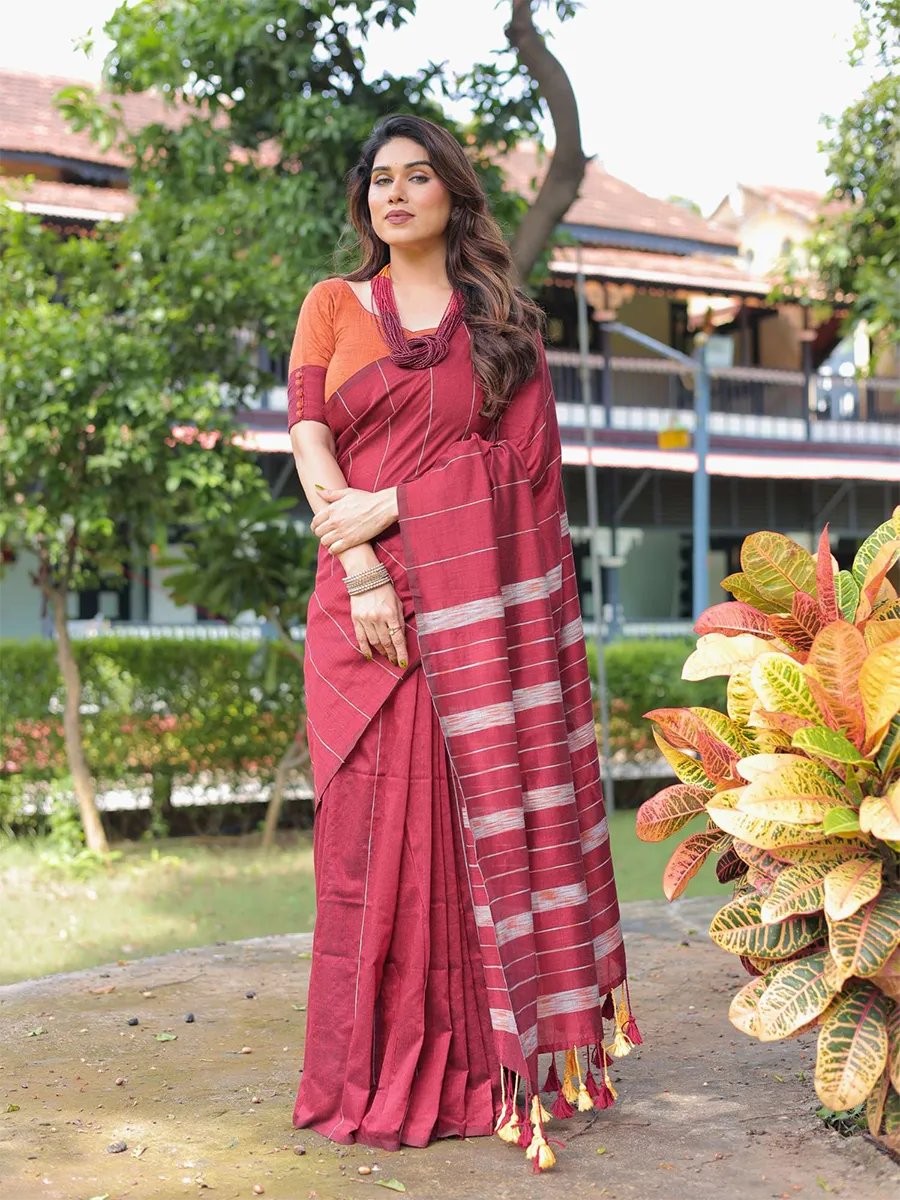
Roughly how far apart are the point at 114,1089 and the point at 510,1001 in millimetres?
1023

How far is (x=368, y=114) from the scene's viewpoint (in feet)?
20.3

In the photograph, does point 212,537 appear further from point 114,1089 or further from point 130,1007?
point 114,1089

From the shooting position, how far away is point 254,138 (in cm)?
686

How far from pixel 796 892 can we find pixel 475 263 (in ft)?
4.65

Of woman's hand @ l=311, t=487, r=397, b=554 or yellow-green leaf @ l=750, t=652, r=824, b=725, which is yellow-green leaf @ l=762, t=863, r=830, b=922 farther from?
woman's hand @ l=311, t=487, r=397, b=554

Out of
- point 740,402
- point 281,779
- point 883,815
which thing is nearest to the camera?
point 883,815

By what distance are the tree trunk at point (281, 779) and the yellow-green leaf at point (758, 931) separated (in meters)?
4.84

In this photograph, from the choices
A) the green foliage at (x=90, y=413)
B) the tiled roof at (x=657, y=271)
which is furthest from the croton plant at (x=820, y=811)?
the tiled roof at (x=657, y=271)

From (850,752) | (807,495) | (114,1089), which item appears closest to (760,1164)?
(850,752)

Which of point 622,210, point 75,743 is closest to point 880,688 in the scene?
point 75,743

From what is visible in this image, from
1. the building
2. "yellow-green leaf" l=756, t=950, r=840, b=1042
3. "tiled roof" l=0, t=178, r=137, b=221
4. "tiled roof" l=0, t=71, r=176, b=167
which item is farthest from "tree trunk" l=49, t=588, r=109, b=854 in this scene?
"tiled roof" l=0, t=71, r=176, b=167

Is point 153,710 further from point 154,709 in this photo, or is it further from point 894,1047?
point 894,1047

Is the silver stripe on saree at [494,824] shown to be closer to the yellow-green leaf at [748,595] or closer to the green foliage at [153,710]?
the yellow-green leaf at [748,595]

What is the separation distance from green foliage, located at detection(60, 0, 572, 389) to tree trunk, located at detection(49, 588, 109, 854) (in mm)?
1546
